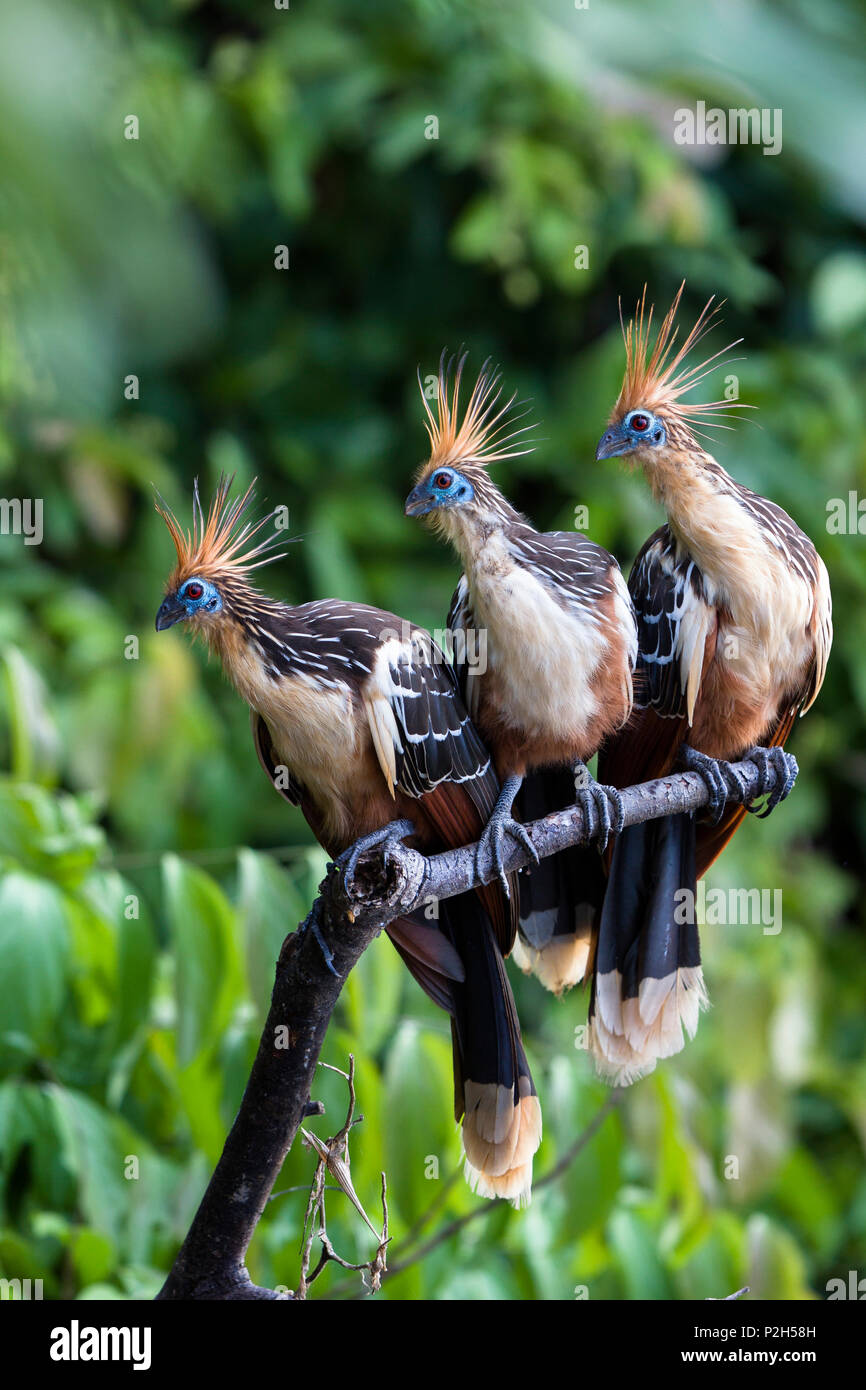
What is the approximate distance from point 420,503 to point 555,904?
1.56ft

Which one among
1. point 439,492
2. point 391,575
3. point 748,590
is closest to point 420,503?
point 439,492

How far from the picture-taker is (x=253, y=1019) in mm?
1729

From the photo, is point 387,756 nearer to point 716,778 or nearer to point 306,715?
point 306,715

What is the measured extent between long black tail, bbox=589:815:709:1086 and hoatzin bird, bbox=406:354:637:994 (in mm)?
144

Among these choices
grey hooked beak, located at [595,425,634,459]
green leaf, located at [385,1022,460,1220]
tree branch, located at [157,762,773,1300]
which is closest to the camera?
tree branch, located at [157,762,773,1300]

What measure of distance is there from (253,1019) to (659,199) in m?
2.27

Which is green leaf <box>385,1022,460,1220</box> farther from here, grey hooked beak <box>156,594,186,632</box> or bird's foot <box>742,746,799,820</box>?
grey hooked beak <box>156,594,186,632</box>

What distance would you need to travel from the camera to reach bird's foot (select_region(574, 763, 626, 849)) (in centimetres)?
117

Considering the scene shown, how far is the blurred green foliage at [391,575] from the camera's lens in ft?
5.25

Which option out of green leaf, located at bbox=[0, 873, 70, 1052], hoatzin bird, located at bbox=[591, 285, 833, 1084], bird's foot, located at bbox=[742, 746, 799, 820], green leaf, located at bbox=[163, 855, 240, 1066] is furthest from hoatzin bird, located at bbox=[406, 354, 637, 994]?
green leaf, located at bbox=[0, 873, 70, 1052]

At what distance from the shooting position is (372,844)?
3.92ft

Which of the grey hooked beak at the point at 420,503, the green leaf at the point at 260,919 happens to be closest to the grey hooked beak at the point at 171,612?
the grey hooked beak at the point at 420,503
